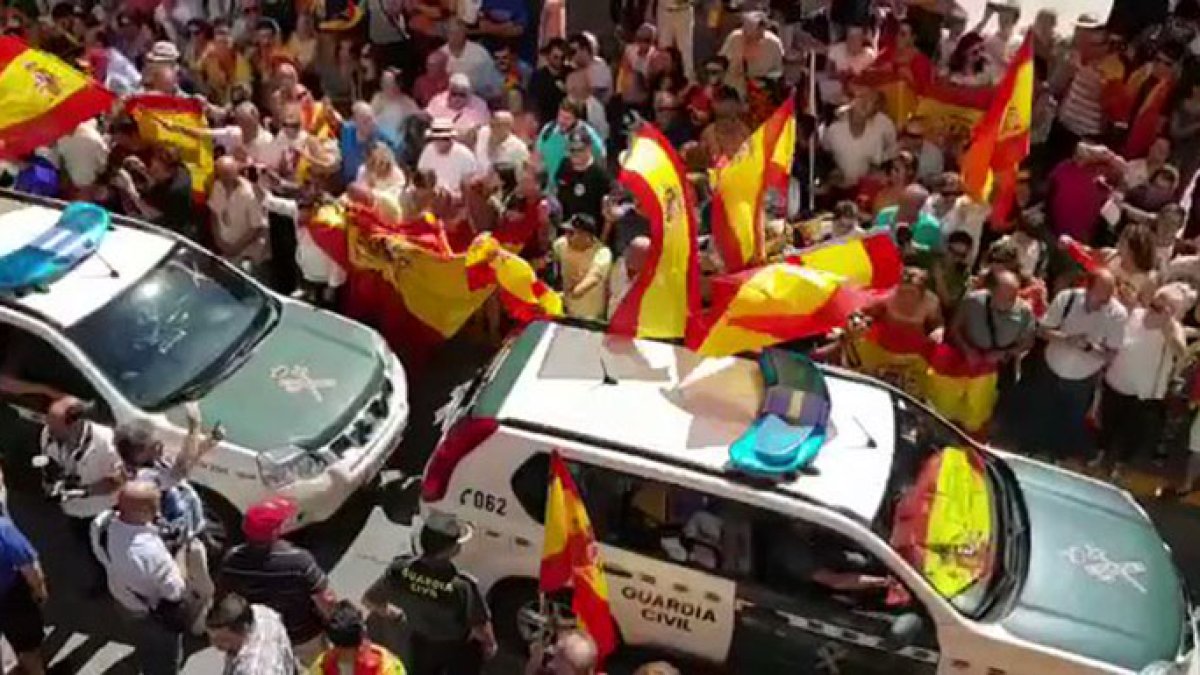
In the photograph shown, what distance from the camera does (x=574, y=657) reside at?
24.0 ft

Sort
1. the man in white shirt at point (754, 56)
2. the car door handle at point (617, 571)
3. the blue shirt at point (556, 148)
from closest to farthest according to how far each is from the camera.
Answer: the car door handle at point (617, 571) < the blue shirt at point (556, 148) < the man in white shirt at point (754, 56)

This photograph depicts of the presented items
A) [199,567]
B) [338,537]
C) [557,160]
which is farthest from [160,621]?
[557,160]

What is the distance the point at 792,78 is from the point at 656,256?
4777 mm

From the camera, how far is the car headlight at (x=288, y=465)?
9.59 metres

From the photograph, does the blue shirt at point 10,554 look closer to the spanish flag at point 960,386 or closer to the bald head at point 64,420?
the bald head at point 64,420

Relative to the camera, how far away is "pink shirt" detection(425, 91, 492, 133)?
13375 mm

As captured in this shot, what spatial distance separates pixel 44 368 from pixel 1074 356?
667 cm

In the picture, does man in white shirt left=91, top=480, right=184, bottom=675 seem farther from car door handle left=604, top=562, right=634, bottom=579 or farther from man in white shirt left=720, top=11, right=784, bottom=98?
man in white shirt left=720, top=11, right=784, bottom=98

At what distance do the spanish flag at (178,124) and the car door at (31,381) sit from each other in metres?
2.88

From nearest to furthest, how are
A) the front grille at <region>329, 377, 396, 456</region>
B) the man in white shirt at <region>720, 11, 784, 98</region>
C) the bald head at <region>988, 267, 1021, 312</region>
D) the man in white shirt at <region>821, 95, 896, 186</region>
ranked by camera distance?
the front grille at <region>329, 377, 396, 456</region> → the bald head at <region>988, 267, 1021, 312</region> → the man in white shirt at <region>821, 95, 896, 186</region> → the man in white shirt at <region>720, 11, 784, 98</region>

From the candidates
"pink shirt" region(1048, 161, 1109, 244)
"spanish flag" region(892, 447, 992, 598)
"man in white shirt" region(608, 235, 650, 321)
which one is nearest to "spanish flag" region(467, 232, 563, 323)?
"man in white shirt" region(608, 235, 650, 321)

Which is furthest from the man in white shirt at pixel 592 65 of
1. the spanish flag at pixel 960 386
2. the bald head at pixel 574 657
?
the bald head at pixel 574 657

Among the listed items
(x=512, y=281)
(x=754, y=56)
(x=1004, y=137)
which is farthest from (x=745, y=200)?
(x=754, y=56)

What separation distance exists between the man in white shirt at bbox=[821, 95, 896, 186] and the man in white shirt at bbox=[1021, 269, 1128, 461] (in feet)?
8.30
